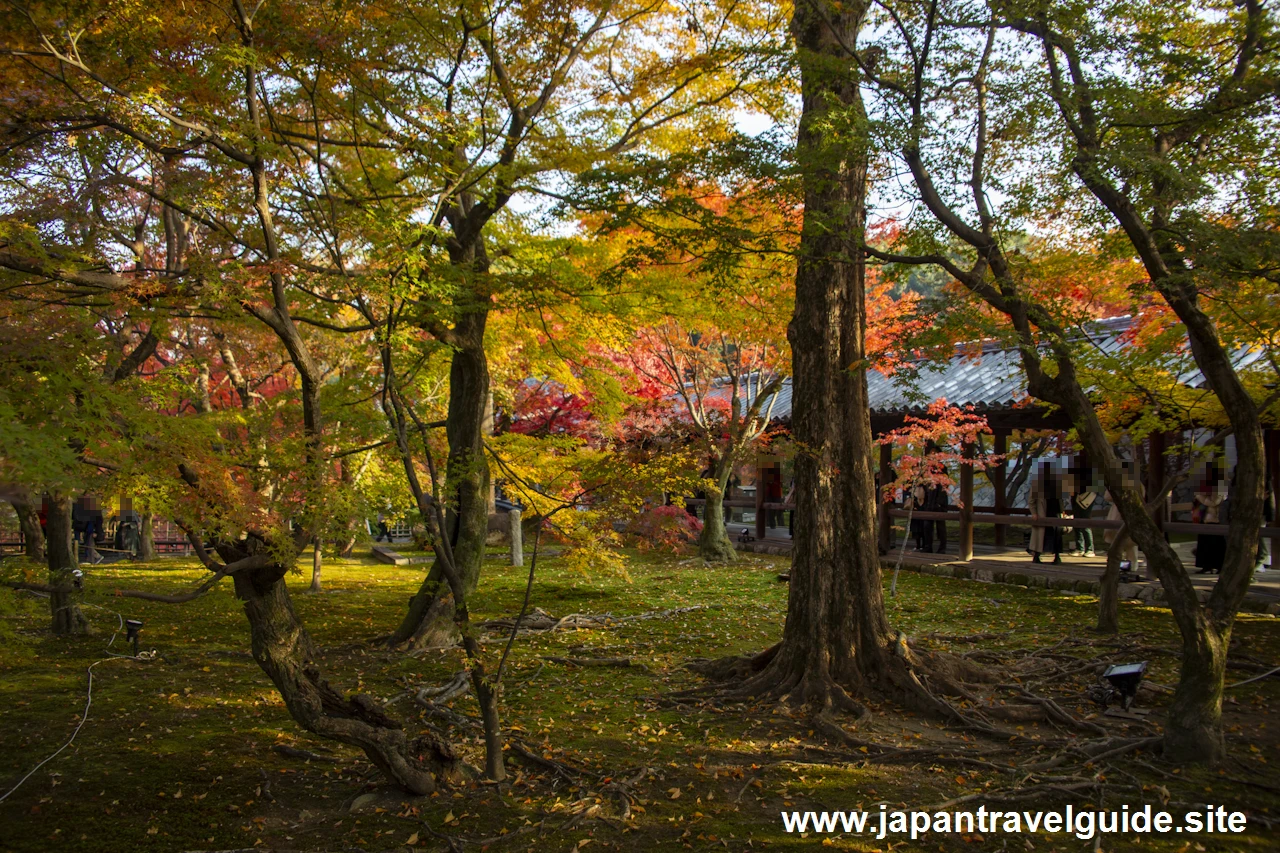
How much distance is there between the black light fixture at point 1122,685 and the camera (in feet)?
20.7

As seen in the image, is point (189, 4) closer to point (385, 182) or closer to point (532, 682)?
point (385, 182)

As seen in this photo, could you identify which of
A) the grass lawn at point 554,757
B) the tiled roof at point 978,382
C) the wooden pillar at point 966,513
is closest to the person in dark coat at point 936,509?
the wooden pillar at point 966,513

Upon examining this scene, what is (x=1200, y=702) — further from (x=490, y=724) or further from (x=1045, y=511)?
(x=1045, y=511)

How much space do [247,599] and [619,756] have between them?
2678 mm

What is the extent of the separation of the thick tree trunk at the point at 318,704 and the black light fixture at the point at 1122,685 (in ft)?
16.2

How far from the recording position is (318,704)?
476cm

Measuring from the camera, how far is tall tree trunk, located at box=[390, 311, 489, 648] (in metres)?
8.85

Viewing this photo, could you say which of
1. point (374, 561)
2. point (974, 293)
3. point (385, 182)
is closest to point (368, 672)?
point (385, 182)

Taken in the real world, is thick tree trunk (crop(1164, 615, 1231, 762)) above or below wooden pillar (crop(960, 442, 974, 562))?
below

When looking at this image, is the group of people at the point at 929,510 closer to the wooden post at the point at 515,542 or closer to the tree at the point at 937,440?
the tree at the point at 937,440

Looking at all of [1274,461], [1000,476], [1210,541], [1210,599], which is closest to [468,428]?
[1210,599]

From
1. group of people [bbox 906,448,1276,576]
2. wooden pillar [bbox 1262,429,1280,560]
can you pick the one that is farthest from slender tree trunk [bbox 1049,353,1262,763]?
wooden pillar [bbox 1262,429,1280,560]

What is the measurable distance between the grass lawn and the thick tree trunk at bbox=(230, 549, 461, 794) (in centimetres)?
21

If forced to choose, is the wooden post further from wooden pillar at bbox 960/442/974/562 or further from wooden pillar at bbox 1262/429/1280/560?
wooden pillar at bbox 1262/429/1280/560
